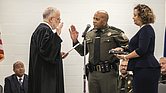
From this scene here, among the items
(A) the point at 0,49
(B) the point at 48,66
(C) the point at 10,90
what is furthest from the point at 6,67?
(B) the point at 48,66

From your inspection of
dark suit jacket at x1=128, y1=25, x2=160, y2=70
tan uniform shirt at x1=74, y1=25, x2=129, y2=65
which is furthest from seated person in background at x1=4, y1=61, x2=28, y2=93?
dark suit jacket at x1=128, y1=25, x2=160, y2=70

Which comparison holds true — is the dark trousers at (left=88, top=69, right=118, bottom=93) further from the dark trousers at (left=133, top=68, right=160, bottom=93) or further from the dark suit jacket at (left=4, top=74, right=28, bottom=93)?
the dark suit jacket at (left=4, top=74, right=28, bottom=93)

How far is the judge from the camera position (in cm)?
294

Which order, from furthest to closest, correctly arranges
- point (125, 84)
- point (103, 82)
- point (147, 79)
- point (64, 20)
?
point (64, 20) → point (125, 84) → point (103, 82) → point (147, 79)

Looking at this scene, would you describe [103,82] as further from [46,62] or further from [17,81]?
[17,81]

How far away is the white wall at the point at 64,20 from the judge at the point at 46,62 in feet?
5.53

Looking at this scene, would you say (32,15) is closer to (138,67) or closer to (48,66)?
(48,66)

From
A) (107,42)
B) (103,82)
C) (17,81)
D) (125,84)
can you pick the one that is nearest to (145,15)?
(107,42)

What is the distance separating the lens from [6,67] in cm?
476

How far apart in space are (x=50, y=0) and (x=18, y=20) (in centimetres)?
82

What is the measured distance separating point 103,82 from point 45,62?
2.88 ft

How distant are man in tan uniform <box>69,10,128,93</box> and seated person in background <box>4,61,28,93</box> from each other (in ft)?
5.23

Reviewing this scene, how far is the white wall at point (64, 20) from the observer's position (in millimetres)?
4738

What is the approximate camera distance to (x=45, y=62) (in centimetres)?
301
